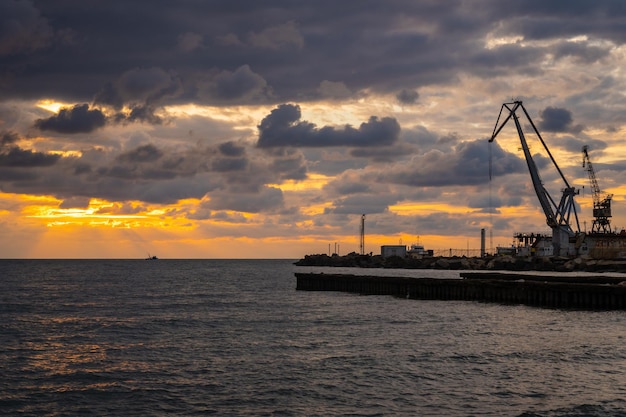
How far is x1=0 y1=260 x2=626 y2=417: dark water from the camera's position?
25391 mm

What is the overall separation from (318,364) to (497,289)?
4454 centimetres

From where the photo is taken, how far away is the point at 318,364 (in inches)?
1325

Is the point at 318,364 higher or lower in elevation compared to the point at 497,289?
lower

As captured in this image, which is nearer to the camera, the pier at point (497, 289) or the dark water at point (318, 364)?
the dark water at point (318, 364)

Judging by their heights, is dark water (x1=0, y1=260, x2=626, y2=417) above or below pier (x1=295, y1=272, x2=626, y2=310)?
below

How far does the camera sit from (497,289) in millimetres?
73875

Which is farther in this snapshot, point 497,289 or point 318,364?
point 497,289

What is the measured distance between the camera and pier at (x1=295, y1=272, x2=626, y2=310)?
62031 mm

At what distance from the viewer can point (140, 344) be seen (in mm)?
41875

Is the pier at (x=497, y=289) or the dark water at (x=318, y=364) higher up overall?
the pier at (x=497, y=289)

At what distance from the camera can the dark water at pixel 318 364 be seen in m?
25.4

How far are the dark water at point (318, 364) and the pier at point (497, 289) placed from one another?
4792 mm

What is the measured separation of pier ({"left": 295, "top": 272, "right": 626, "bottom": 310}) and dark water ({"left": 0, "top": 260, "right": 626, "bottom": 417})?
479 cm

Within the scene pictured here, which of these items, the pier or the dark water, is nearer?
the dark water
